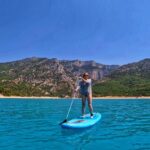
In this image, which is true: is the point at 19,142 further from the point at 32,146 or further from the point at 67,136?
the point at 67,136

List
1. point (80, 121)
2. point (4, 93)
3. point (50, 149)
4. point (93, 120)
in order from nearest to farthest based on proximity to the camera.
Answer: point (50, 149)
point (80, 121)
point (93, 120)
point (4, 93)

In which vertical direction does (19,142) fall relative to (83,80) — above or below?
below

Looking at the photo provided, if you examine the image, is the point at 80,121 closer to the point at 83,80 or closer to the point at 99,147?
the point at 83,80

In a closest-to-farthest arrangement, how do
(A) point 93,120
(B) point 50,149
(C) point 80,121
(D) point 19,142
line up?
(B) point 50,149, (D) point 19,142, (C) point 80,121, (A) point 93,120

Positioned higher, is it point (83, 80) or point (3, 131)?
point (83, 80)

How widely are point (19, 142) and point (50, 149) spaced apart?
95.8 inches

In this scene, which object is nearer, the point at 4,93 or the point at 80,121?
the point at 80,121

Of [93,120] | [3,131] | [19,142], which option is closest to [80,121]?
[93,120]

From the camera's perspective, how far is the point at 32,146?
1485 centimetres

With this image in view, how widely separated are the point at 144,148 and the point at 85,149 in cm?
283

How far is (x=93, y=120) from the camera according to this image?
77.1 ft

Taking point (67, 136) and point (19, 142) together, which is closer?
point (19, 142)

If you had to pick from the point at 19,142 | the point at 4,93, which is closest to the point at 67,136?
the point at 19,142

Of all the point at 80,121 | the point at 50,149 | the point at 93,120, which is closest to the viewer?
the point at 50,149
